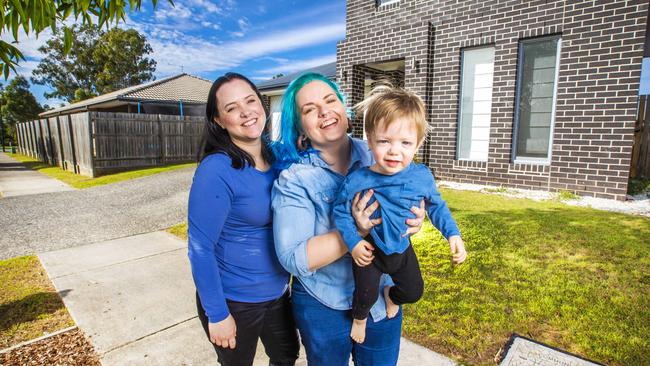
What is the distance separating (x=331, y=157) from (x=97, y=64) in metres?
61.9

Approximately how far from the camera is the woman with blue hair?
150 cm

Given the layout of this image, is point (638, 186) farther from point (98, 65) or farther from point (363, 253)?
point (98, 65)

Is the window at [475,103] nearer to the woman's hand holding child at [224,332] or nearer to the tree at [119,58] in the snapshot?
the woman's hand holding child at [224,332]

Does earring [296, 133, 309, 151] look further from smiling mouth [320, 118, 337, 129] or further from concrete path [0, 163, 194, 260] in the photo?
concrete path [0, 163, 194, 260]

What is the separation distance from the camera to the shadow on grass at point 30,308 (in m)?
3.33

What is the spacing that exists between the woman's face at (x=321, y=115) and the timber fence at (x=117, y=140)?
1110 centimetres

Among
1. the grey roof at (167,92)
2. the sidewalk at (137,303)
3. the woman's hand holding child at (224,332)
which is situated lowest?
the sidewalk at (137,303)

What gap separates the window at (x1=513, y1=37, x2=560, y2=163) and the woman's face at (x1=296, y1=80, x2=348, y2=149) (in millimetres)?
7243

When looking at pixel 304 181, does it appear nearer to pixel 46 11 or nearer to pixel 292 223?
pixel 292 223

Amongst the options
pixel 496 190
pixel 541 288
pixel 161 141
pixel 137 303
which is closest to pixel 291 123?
pixel 137 303

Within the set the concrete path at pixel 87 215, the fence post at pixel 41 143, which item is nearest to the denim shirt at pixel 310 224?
the concrete path at pixel 87 215

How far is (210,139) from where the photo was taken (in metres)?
1.84

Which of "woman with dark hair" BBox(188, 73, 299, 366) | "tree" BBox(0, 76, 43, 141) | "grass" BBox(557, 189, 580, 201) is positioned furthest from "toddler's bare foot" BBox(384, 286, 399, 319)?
"tree" BBox(0, 76, 43, 141)

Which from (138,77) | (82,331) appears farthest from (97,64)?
(82,331)
